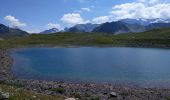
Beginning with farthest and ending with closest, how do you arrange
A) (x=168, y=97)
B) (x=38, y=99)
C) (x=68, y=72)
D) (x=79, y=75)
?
(x=68, y=72) < (x=79, y=75) < (x=168, y=97) < (x=38, y=99)

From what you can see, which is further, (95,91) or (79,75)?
(79,75)

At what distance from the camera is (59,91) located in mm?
44250

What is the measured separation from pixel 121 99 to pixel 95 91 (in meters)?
6.34

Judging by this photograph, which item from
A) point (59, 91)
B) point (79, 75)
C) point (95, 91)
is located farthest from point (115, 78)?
point (59, 91)

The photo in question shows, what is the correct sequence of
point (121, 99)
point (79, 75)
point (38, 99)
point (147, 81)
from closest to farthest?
point (38, 99), point (121, 99), point (147, 81), point (79, 75)

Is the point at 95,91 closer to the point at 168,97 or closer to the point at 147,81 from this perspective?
the point at 168,97

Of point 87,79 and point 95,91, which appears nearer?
point 95,91

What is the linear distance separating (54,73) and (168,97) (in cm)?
3479

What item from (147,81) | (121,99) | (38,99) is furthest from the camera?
(147,81)

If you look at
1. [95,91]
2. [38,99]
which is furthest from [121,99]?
Result: [38,99]

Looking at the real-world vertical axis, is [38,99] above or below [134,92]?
above

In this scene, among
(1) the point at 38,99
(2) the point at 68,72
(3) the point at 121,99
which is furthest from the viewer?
(2) the point at 68,72

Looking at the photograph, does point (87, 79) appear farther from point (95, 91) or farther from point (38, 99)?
point (38, 99)

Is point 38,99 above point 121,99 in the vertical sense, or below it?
above
